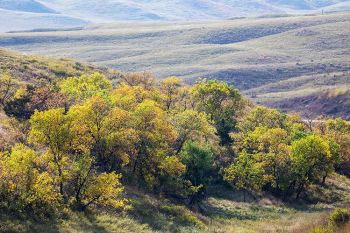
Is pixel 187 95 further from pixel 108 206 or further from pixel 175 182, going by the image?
pixel 108 206

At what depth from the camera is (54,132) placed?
38.6 metres

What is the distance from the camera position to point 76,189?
136 feet

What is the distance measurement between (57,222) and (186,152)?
2169 centimetres

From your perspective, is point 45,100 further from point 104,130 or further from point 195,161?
point 195,161

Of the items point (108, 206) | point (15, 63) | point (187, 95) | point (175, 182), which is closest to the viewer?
point (108, 206)

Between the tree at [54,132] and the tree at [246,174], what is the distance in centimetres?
2796

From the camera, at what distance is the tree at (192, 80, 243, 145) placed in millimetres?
75500

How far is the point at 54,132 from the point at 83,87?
33.0 m

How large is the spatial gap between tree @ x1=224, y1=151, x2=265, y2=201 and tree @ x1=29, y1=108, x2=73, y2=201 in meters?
28.0

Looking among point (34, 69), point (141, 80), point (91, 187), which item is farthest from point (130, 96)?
point (34, 69)

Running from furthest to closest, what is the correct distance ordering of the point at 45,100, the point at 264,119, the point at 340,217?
1. the point at 264,119
2. the point at 45,100
3. the point at 340,217

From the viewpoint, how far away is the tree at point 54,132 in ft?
125

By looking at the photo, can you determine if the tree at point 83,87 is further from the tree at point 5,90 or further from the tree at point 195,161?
the tree at point 195,161

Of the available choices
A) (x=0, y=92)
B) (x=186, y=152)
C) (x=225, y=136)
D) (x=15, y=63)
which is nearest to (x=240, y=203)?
(x=186, y=152)
